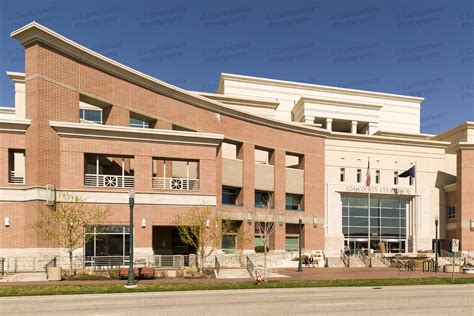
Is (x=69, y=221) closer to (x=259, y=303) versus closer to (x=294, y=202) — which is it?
(x=259, y=303)

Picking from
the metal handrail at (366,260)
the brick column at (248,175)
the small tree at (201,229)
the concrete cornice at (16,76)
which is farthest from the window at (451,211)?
the concrete cornice at (16,76)

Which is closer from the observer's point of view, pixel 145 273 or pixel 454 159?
pixel 145 273

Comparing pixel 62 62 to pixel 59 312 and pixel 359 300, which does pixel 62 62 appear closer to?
pixel 59 312

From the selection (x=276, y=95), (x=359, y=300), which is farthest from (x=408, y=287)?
(x=276, y=95)

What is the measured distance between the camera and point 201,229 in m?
34.5

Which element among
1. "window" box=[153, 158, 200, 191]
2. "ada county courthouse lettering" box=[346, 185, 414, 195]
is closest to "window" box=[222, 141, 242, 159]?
"window" box=[153, 158, 200, 191]

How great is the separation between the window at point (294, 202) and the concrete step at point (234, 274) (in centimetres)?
1786

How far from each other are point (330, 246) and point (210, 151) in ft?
74.5

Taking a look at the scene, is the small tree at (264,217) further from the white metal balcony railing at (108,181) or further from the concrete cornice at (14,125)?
the concrete cornice at (14,125)

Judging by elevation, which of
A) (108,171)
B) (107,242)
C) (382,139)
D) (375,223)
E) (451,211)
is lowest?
(375,223)

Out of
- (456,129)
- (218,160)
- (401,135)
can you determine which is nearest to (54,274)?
(218,160)

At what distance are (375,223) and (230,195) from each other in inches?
850

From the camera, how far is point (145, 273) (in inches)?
1186

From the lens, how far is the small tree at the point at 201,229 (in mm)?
34531
